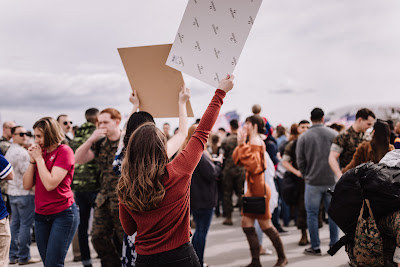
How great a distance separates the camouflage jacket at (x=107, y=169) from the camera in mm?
4504

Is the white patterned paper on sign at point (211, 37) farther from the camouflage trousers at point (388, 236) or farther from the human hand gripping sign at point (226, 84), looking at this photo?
the camouflage trousers at point (388, 236)

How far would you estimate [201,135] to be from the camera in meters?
2.39

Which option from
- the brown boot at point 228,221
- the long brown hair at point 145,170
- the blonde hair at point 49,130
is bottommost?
the brown boot at point 228,221

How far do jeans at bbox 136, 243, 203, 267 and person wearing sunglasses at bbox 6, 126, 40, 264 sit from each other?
4731 millimetres

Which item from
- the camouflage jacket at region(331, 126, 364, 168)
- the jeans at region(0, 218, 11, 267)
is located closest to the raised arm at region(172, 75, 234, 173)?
the jeans at region(0, 218, 11, 267)

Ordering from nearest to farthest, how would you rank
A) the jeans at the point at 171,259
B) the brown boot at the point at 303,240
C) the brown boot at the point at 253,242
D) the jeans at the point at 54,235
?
the jeans at the point at 171,259
the jeans at the point at 54,235
the brown boot at the point at 253,242
the brown boot at the point at 303,240

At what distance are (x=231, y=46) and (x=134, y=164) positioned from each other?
93 cm

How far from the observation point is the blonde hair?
389cm

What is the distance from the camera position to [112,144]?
15.1 ft

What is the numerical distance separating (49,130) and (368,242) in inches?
115

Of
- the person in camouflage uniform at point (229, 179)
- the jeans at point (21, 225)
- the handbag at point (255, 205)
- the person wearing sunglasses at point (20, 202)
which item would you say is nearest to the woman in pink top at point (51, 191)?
the handbag at point (255, 205)

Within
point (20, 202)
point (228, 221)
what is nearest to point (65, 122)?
point (20, 202)

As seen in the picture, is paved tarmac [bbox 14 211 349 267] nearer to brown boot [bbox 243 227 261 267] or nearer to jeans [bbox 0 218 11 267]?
brown boot [bbox 243 227 261 267]

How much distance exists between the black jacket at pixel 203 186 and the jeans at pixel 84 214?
134cm
